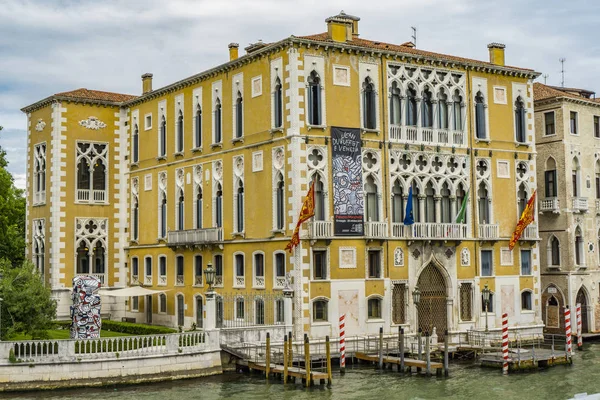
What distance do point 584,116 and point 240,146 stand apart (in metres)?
16.9

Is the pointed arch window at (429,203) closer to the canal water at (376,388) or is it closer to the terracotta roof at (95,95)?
the canal water at (376,388)

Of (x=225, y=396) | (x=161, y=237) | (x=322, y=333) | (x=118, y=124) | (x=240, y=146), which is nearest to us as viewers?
(x=225, y=396)

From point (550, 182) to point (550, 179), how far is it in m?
0.14

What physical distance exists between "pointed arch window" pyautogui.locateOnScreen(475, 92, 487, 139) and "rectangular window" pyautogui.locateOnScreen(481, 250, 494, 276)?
4.64 metres

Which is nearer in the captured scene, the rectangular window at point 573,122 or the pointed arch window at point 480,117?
the pointed arch window at point 480,117

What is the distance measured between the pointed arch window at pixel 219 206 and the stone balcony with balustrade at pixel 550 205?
14749 mm

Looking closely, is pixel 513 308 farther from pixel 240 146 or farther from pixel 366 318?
pixel 240 146

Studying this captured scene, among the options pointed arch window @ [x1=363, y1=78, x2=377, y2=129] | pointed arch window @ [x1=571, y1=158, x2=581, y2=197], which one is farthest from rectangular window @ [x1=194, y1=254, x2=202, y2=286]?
pointed arch window @ [x1=571, y1=158, x2=581, y2=197]

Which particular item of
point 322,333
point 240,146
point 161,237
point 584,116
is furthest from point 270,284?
point 584,116

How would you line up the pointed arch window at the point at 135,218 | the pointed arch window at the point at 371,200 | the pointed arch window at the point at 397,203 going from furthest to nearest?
the pointed arch window at the point at 135,218
the pointed arch window at the point at 397,203
the pointed arch window at the point at 371,200

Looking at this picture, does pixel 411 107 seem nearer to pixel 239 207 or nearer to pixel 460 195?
pixel 460 195

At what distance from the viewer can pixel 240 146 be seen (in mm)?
35719

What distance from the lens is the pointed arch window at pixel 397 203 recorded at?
3453cm

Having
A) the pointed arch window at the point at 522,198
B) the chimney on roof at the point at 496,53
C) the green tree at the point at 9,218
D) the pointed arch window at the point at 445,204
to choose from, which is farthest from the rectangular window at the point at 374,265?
the green tree at the point at 9,218
